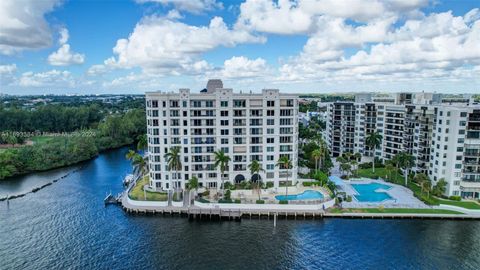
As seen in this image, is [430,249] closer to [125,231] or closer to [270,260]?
[270,260]

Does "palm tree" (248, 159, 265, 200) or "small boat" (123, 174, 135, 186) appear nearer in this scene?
"palm tree" (248, 159, 265, 200)

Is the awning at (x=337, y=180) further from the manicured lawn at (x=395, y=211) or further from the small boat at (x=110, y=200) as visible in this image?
the small boat at (x=110, y=200)

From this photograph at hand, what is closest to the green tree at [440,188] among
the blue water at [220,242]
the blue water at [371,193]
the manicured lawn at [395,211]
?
the manicured lawn at [395,211]

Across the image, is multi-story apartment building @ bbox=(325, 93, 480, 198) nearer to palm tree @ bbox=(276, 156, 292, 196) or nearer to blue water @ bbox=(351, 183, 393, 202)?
blue water @ bbox=(351, 183, 393, 202)

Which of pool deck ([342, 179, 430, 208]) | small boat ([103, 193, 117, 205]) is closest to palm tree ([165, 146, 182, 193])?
small boat ([103, 193, 117, 205])

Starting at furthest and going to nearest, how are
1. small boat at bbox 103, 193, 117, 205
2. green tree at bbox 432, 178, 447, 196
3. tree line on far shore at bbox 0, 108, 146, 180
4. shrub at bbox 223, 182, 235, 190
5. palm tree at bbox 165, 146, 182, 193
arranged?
tree line on far shore at bbox 0, 108, 146, 180 → shrub at bbox 223, 182, 235, 190 → small boat at bbox 103, 193, 117, 205 → palm tree at bbox 165, 146, 182, 193 → green tree at bbox 432, 178, 447, 196
